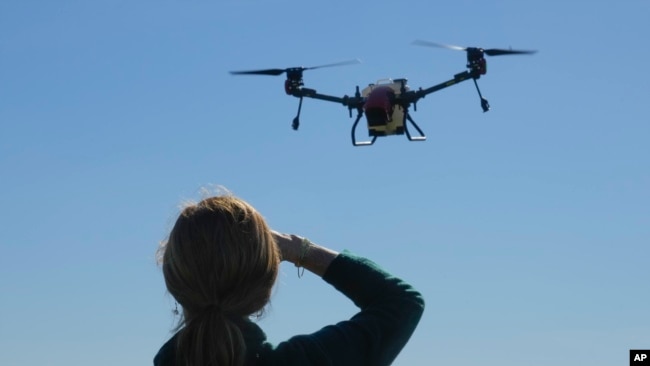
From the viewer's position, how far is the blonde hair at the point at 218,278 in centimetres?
396

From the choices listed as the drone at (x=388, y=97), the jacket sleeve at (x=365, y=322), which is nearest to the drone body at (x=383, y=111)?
the drone at (x=388, y=97)

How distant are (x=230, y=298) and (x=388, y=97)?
2596cm

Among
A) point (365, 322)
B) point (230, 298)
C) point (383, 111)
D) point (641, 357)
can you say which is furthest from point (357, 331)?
point (383, 111)

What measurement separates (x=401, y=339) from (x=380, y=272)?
0.96 ft

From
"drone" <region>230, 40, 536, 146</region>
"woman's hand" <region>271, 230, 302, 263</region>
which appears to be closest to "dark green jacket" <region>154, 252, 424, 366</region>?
"woman's hand" <region>271, 230, 302, 263</region>

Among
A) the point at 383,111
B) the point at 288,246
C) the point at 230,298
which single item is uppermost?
the point at 288,246

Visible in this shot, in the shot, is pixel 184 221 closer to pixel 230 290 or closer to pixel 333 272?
pixel 230 290

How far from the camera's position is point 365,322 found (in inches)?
170

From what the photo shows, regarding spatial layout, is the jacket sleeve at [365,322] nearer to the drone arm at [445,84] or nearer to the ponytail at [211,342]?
the ponytail at [211,342]

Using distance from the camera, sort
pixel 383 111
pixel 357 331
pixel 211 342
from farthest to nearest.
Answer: pixel 383 111
pixel 357 331
pixel 211 342

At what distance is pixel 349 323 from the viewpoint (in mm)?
A: 4309

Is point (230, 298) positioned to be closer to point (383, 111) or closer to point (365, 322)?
point (365, 322)

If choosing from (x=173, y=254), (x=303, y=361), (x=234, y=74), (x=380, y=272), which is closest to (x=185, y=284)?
(x=173, y=254)

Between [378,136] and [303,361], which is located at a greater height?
[303,361]
